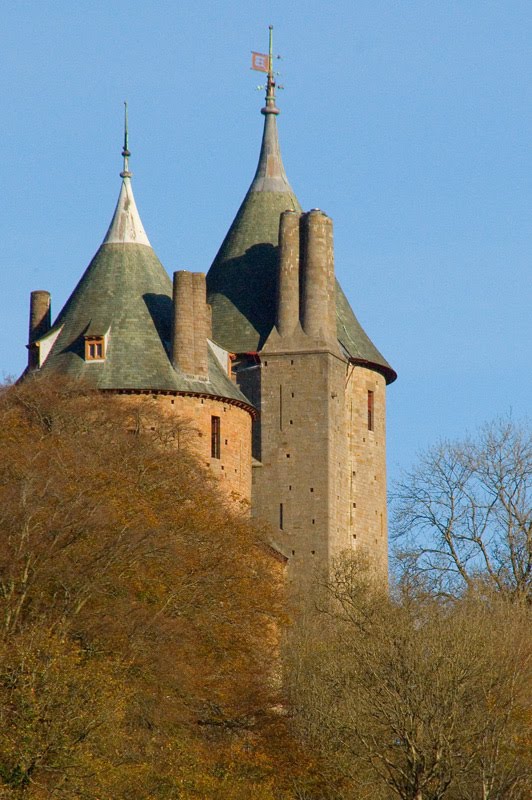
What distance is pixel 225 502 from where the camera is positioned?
184ft

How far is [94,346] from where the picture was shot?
202 feet

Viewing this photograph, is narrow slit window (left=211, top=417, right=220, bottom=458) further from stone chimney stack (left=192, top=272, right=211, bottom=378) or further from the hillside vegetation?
the hillside vegetation

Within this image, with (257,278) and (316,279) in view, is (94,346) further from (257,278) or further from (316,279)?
(257,278)

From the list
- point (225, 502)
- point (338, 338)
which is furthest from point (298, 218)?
point (225, 502)

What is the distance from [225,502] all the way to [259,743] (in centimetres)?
1375

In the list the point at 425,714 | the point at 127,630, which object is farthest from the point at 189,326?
the point at 425,714

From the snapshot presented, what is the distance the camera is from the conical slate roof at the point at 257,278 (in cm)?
6775

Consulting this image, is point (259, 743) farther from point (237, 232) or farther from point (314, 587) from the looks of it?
point (237, 232)

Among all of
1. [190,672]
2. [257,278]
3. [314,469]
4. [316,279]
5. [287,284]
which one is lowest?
[190,672]

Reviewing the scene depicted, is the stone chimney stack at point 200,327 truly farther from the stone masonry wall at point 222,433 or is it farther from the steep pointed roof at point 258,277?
the steep pointed roof at point 258,277

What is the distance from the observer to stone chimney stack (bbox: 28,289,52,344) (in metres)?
66.2

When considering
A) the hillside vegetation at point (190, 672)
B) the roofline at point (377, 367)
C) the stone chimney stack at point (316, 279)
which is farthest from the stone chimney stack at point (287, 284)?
the hillside vegetation at point (190, 672)

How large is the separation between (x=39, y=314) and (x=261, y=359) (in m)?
7.01

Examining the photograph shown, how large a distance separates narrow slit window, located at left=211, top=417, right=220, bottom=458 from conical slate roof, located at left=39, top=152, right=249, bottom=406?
781mm
